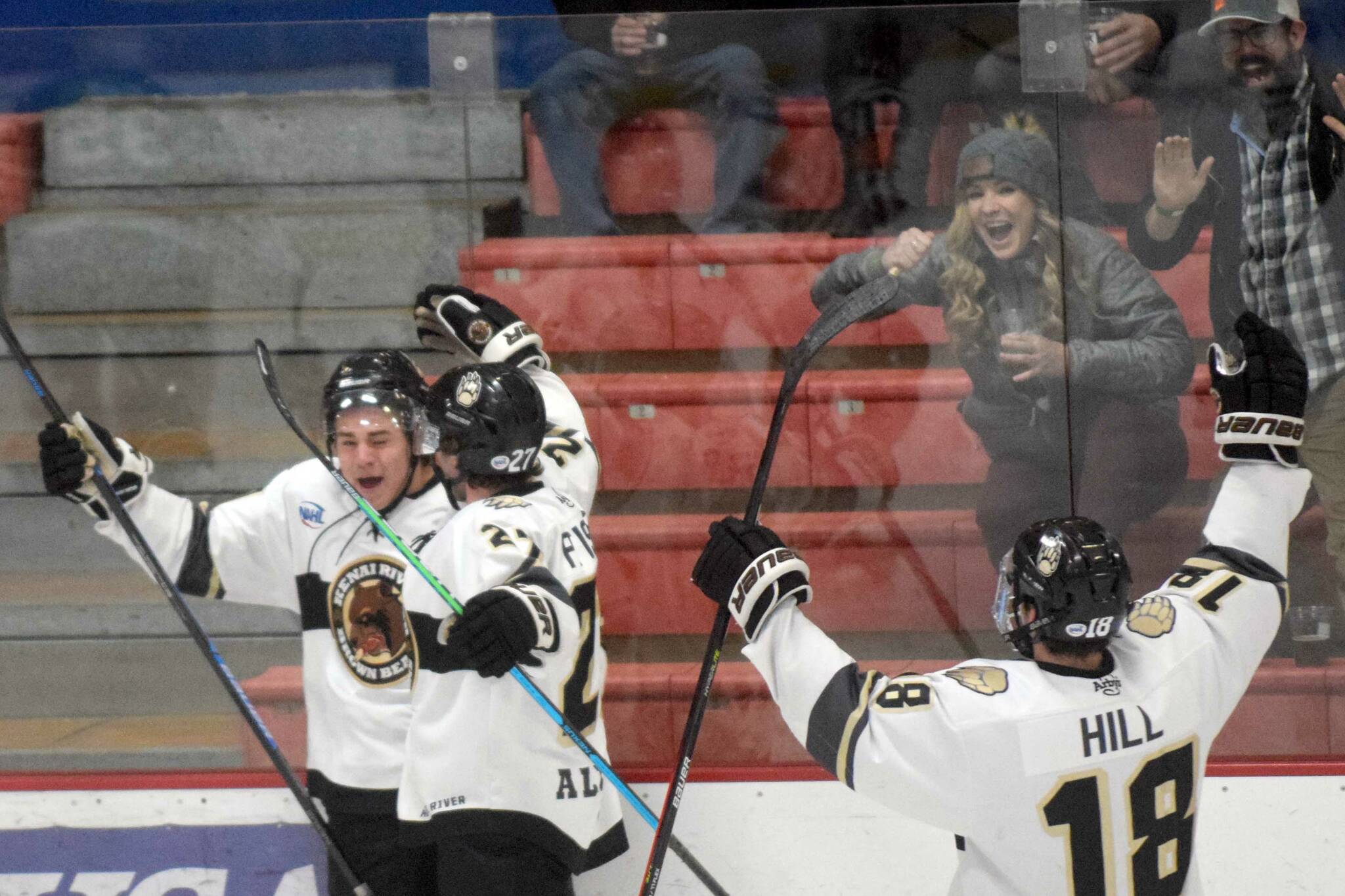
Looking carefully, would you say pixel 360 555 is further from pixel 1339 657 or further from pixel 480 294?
pixel 1339 657

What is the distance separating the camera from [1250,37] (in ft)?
8.39

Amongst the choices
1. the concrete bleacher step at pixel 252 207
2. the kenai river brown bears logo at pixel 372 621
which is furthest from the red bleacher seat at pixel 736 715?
the concrete bleacher step at pixel 252 207

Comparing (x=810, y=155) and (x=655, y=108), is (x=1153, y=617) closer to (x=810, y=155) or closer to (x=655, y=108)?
(x=810, y=155)

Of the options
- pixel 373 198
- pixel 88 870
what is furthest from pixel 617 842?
pixel 373 198

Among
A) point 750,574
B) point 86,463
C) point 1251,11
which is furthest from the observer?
point 1251,11

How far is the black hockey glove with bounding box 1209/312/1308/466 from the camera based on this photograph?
2012 millimetres

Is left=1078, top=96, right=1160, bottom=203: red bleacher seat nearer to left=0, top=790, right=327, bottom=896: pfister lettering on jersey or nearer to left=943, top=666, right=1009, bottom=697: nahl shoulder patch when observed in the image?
left=943, top=666, right=1009, bottom=697: nahl shoulder patch

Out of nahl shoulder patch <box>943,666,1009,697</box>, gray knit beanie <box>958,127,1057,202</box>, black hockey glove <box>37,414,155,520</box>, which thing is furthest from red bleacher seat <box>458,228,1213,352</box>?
nahl shoulder patch <box>943,666,1009,697</box>

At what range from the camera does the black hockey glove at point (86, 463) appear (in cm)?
243

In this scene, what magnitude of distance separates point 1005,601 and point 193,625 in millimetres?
1287

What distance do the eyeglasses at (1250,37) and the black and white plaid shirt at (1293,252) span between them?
4.7 inches

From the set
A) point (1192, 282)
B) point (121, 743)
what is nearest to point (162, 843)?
point (121, 743)

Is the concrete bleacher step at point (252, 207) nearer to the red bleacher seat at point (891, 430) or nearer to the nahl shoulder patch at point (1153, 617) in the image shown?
the red bleacher seat at point (891, 430)

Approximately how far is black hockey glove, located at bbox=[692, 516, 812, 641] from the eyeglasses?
4.00 ft
